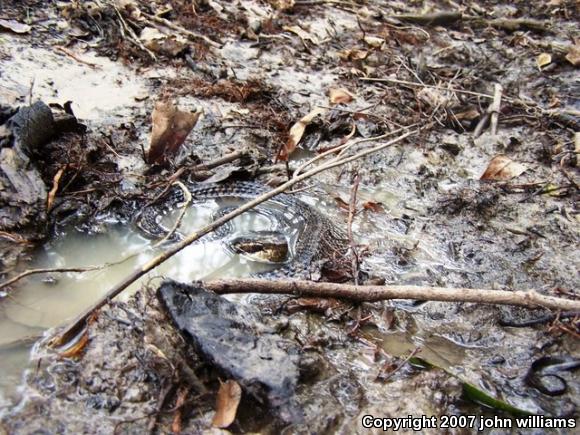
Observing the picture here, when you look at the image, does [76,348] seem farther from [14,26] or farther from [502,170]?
[14,26]

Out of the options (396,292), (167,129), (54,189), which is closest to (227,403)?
(396,292)

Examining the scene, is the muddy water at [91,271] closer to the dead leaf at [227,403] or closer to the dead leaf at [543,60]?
the dead leaf at [227,403]

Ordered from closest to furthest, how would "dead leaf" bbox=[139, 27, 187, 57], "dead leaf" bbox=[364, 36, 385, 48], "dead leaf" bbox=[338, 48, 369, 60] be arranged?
1. "dead leaf" bbox=[139, 27, 187, 57]
2. "dead leaf" bbox=[338, 48, 369, 60]
3. "dead leaf" bbox=[364, 36, 385, 48]

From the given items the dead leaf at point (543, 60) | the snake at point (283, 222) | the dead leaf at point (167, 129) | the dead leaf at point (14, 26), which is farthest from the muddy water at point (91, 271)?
the dead leaf at point (543, 60)

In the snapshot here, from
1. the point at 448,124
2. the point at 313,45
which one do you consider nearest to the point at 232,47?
the point at 313,45

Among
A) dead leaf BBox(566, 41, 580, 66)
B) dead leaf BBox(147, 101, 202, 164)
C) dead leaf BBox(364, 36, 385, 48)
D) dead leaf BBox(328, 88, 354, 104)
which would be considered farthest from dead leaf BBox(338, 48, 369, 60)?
dead leaf BBox(147, 101, 202, 164)

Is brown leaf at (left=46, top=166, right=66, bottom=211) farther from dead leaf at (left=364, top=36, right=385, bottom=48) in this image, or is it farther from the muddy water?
dead leaf at (left=364, top=36, right=385, bottom=48)

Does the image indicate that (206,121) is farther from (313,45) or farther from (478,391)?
(478,391)
